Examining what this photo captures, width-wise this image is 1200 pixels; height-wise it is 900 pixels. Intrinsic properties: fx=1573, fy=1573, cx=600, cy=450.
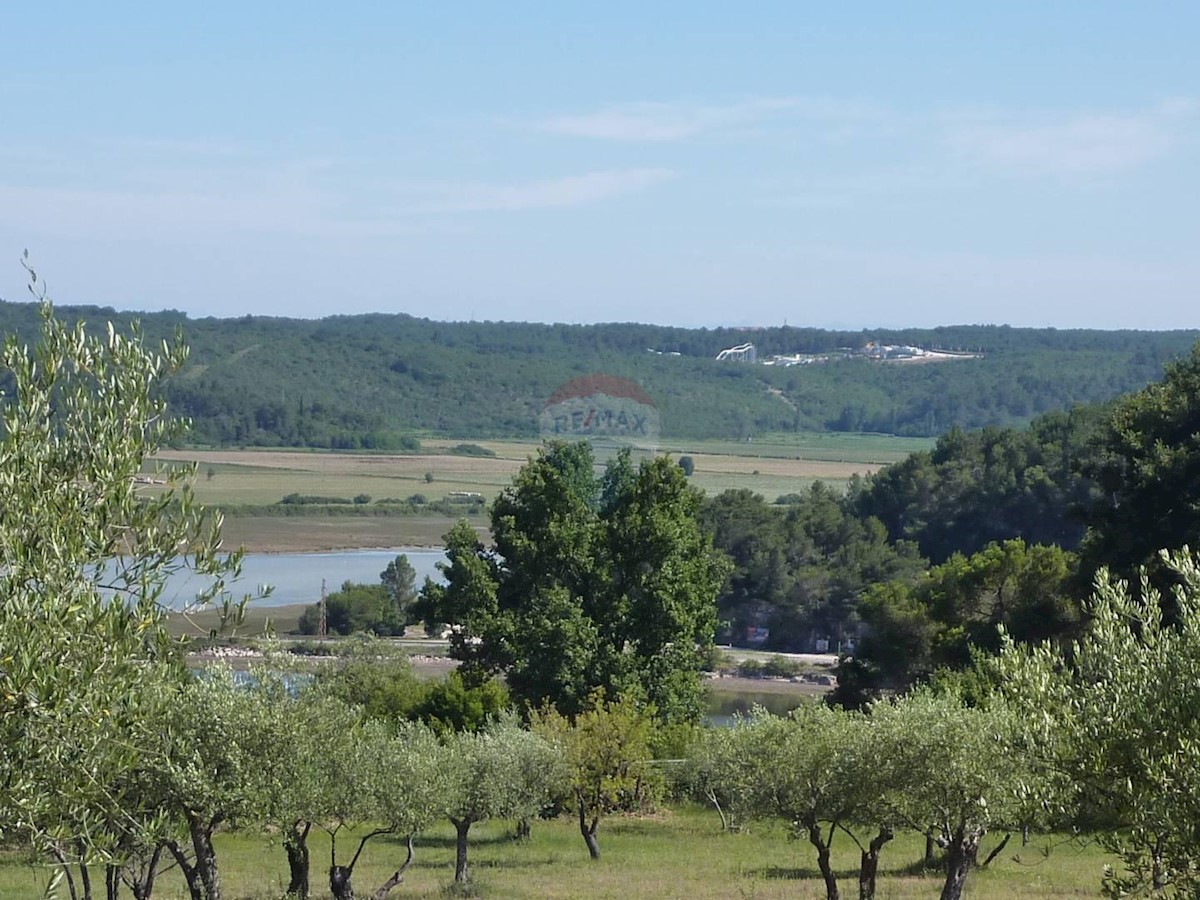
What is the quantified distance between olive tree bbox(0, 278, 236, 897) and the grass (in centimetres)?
1285

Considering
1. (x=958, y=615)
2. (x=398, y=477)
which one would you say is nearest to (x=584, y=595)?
(x=958, y=615)

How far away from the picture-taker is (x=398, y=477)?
6019 inches

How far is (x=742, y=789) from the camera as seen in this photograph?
75.2 feet

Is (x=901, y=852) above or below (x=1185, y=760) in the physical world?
below

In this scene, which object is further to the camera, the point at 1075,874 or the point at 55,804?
the point at 1075,874

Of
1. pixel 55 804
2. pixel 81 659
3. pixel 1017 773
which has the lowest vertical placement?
pixel 1017 773

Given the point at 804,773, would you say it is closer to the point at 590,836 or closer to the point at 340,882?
the point at 340,882

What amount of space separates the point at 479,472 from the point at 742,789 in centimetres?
13221

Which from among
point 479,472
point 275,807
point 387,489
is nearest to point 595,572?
point 275,807

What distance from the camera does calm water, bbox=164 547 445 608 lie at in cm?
8750

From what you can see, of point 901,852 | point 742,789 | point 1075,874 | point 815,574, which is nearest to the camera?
point 742,789

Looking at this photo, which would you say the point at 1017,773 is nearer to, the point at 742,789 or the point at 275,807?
Answer: the point at 742,789

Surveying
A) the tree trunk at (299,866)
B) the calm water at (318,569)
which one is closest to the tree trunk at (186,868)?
the tree trunk at (299,866)

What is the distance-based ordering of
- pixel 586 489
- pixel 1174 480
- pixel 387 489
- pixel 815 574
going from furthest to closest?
pixel 387 489 → pixel 815 574 → pixel 586 489 → pixel 1174 480
